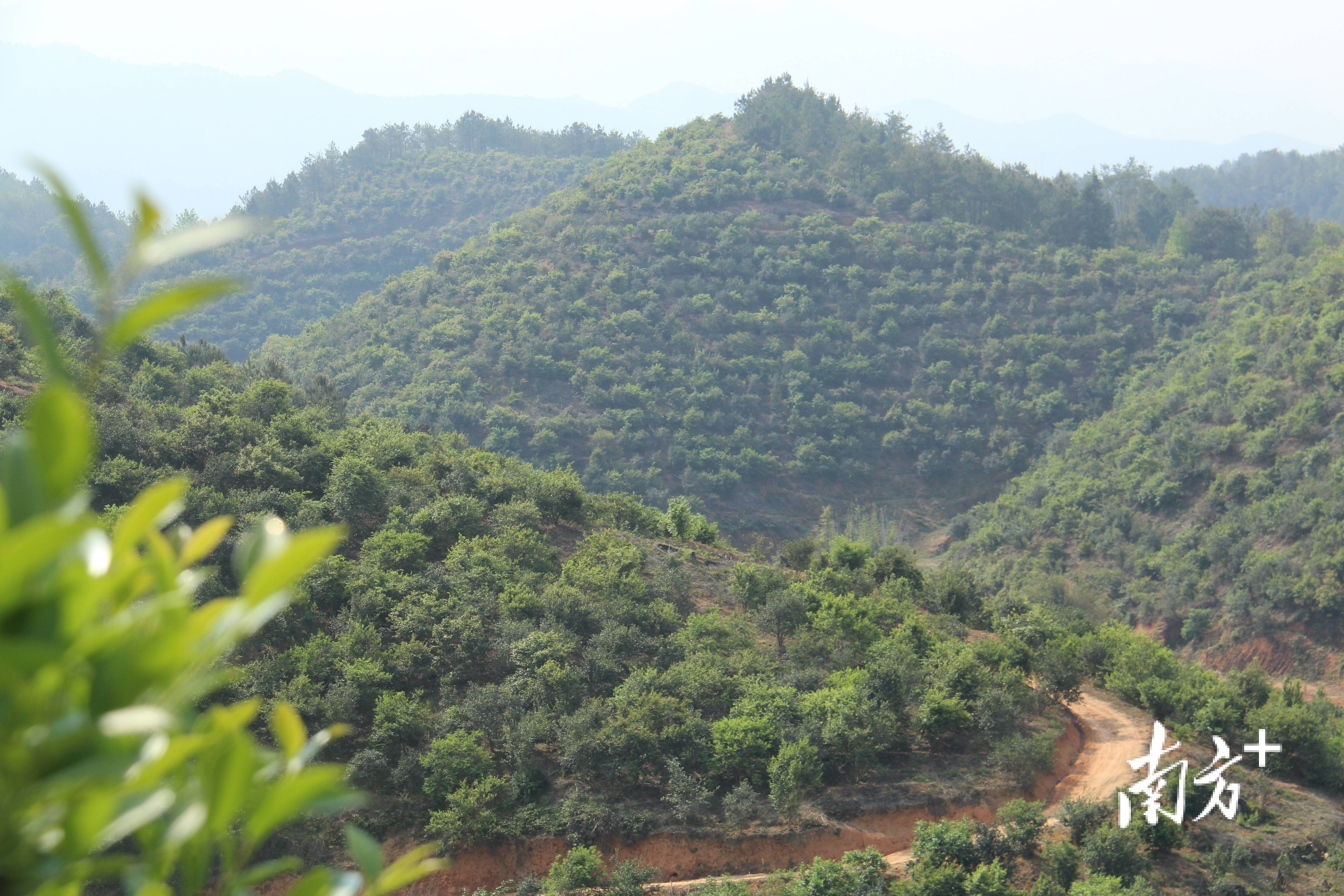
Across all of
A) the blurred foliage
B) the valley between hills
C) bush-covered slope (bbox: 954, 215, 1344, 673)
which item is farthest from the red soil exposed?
bush-covered slope (bbox: 954, 215, 1344, 673)

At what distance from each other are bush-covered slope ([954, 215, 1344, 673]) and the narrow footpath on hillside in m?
11.1

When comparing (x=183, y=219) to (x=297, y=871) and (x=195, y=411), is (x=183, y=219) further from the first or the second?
(x=297, y=871)

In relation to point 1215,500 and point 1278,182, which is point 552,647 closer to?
point 1215,500

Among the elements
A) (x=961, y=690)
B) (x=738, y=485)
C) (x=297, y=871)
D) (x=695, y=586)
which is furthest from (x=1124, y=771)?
(x=738, y=485)

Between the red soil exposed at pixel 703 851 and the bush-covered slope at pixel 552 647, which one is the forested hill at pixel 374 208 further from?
the red soil exposed at pixel 703 851

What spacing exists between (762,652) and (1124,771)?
6404 mm

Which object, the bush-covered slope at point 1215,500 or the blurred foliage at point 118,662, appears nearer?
the blurred foliage at point 118,662

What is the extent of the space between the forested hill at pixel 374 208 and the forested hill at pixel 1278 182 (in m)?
73.5

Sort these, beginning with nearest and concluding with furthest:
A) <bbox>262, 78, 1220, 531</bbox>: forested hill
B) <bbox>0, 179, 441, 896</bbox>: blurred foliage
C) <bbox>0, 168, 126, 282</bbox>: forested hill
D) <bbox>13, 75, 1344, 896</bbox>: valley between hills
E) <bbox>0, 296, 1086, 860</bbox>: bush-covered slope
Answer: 1. <bbox>0, 179, 441, 896</bbox>: blurred foliage
2. <bbox>13, 75, 1344, 896</bbox>: valley between hills
3. <bbox>0, 296, 1086, 860</bbox>: bush-covered slope
4. <bbox>262, 78, 1220, 531</bbox>: forested hill
5. <bbox>0, 168, 126, 282</bbox>: forested hill

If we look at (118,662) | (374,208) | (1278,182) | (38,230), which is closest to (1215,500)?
(118,662)

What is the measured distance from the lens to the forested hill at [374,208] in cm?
6812

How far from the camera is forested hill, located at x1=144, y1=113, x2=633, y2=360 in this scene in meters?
68.1

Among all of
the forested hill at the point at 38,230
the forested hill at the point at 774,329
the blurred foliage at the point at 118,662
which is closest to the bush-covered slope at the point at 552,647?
the blurred foliage at the point at 118,662

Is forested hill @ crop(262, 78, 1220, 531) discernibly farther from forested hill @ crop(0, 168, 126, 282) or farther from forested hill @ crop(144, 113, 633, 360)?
forested hill @ crop(0, 168, 126, 282)
